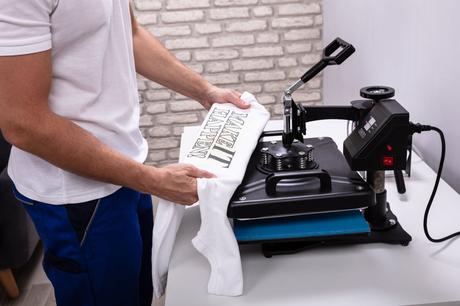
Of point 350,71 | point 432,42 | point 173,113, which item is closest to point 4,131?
point 432,42

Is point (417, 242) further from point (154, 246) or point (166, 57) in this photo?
point (166, 57)

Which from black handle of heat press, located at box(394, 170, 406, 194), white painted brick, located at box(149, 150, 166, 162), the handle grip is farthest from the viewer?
white painted brick, located at box(149, 150, 166, 162)

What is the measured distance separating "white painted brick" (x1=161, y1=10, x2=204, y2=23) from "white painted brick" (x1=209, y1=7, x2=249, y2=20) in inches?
2.5

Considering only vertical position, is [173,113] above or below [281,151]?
below

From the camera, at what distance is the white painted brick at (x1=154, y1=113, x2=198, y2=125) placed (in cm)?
283

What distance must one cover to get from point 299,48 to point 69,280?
6.47 ft

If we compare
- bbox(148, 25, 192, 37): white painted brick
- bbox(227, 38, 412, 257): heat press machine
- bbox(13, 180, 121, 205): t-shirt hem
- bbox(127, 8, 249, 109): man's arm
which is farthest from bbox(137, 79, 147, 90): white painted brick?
bbox(227, 38, 412, 257): heat press machine

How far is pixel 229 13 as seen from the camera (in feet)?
8.61

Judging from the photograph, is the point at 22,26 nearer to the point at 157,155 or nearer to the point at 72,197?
the point at 72,197

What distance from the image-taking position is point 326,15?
8.47 ft

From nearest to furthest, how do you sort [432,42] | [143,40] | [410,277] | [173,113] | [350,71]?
[410,277], [432,42], [143,40], [350,71], [173,113]

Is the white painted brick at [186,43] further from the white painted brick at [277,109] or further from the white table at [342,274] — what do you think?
the white table at [342,274]

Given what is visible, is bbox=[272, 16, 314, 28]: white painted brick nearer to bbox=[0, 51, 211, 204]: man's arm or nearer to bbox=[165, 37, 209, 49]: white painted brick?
bbox=[165, 37, 209, 49]: white painted brick

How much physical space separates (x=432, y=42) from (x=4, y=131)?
1.00 m
